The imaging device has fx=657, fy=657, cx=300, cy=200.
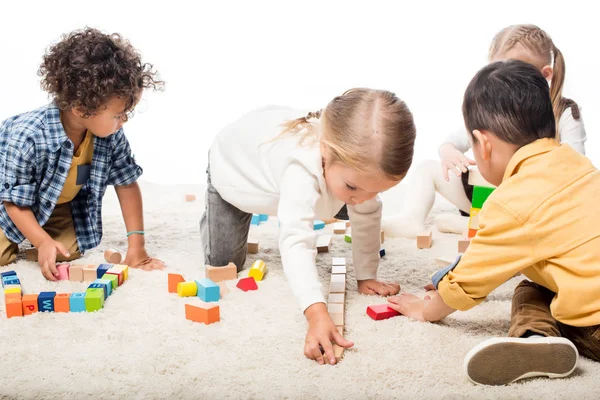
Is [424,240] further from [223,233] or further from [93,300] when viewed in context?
[93,300]

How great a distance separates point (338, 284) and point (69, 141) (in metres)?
0.79

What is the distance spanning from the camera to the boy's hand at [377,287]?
153 centimetres

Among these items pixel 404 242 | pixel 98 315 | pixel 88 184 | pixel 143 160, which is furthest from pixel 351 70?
pixel 98 315

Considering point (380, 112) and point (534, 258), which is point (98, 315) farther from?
point (534, 258)

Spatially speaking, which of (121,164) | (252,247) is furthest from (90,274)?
(252,247)

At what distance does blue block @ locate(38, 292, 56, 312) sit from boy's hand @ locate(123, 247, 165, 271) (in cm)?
34

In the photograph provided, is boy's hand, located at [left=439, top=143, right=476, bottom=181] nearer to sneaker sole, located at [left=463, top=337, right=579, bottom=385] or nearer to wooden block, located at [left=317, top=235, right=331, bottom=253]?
wooden block, located at [left=317, top=235, right=331, bottom=253]

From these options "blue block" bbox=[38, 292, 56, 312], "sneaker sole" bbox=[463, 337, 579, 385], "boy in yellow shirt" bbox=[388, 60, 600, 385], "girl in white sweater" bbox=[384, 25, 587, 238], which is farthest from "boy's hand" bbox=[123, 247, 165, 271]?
"sneaker sole" bbox=[463, 337, 579, 385]

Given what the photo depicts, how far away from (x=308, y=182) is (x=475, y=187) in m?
0.70

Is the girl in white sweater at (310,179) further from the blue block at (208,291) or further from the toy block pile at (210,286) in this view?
the blue block at (208,291)

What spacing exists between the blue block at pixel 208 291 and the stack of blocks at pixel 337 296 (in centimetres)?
25

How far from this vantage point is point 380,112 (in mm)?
1249

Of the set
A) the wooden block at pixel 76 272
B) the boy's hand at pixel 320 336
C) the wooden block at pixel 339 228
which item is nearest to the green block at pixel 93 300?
the wooden block at pixel 76 272

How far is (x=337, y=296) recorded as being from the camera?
1454mm
